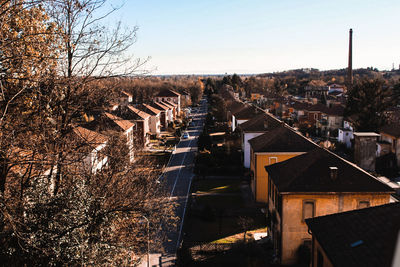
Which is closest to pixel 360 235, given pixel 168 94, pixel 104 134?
pixel 104 134

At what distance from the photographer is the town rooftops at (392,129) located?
32.4 meters

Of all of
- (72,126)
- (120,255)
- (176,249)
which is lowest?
(176,249)

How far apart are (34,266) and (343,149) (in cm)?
3556

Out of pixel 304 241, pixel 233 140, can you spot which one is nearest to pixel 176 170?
pixel 233 140

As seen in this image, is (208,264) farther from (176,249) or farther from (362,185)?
(362,185)

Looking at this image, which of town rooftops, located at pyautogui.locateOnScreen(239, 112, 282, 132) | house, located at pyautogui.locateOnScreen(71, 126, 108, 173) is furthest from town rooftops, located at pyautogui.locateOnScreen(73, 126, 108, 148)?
town rooftops, located at pyautogui.locateOnScreen(239, 112, 282, 132)

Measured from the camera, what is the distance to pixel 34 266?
28.3 ft

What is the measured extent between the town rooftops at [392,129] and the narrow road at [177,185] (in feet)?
62.9

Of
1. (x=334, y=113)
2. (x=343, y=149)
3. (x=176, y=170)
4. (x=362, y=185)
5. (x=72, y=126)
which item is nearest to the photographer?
(x=72, y=126)

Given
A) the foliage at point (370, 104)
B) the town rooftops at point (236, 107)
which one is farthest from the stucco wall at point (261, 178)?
the town rooftops at point (236, 107)

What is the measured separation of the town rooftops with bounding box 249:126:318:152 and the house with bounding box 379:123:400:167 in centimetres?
1395

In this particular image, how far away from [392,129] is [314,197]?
77.3 feet

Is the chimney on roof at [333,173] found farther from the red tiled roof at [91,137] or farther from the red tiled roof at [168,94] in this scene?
the red tiled roof at [168,94]

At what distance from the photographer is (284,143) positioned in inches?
906
